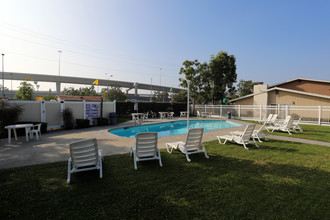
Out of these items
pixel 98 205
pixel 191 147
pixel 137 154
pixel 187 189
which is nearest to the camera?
pixel 98 205

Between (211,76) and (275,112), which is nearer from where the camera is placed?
(275,112)

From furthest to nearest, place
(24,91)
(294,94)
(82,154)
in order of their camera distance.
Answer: (294,94) → (24,91) → (82,154)

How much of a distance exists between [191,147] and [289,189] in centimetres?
268

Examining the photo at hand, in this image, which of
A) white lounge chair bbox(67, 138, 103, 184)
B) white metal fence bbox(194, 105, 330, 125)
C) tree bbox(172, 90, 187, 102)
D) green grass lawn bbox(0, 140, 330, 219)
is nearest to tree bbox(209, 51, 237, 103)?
white metal fence bbox(194, 105, 330, 125)

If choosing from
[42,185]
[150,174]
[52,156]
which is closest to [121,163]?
[150,174]

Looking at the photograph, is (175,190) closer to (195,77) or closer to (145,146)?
(145,146)

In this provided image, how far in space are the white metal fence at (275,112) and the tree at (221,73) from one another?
3347mm

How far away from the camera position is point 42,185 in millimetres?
3580

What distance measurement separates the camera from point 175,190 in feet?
11.1

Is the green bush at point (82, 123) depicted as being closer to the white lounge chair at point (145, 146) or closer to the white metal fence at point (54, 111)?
the white metal fence at point (54, 111)

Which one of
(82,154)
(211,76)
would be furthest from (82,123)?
(211,76)

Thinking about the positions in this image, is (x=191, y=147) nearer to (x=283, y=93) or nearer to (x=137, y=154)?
(x=137, y=154)

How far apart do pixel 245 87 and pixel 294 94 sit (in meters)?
27.8

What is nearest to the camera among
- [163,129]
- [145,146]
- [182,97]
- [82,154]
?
[82,154]
